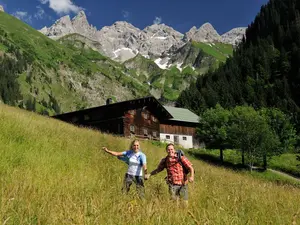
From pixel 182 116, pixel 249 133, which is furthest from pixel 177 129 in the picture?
pixel 249 133

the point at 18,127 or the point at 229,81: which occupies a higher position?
the point at 229,81

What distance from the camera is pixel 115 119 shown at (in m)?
50.2

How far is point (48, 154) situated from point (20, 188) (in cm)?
395

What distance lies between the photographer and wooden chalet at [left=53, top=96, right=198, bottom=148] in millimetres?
50031

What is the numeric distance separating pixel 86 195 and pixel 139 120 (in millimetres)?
46692

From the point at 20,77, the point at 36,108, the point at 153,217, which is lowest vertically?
the point at 153,217

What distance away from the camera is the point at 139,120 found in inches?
2035

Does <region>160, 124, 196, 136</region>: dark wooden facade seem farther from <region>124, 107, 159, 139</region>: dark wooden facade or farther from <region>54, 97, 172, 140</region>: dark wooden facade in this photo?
<region>54, 97, 172, 140</region>: dark wooden facade

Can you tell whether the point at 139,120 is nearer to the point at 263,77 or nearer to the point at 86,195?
the point at 86,195

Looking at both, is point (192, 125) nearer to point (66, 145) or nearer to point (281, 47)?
point (66, 145)

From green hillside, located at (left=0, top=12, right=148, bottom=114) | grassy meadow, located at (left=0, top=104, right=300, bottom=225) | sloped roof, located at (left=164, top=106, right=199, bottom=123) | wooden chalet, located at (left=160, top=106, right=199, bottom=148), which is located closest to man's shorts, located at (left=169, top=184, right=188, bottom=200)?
grassy meadow, located at (left=0, top=104, right=300, bottom=225)

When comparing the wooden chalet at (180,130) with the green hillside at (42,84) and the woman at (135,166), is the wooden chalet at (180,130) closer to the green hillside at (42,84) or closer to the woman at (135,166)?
the woman at (135,166)

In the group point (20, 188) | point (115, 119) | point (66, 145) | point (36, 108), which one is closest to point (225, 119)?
point (115, 119)

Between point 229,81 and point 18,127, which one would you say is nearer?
point 18,127
